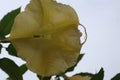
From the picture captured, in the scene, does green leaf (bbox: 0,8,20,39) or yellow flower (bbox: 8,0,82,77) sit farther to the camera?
green leaf (bbox: 0,8,20,39)

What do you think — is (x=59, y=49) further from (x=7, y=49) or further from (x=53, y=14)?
(x=7, y=49)

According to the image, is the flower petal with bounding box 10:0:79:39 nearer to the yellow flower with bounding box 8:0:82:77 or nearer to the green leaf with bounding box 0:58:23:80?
the yellow flower with bounding box 8:0:82:77

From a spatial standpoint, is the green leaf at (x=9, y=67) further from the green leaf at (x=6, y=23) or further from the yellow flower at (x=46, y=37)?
the yellow flower at (x=46, y=37)

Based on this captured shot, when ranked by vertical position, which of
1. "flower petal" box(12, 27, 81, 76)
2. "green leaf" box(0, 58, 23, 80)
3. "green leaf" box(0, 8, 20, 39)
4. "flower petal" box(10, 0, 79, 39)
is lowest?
"green leaf" box(0, 58, 23, 80)

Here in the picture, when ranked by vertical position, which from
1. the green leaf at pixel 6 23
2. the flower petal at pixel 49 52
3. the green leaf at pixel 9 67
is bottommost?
the green leaf at pixel 9 67

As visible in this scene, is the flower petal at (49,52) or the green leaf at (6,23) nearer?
the flower petal at (49,52)

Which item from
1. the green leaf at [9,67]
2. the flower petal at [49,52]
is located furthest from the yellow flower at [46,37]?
the green leaf at [9,67]

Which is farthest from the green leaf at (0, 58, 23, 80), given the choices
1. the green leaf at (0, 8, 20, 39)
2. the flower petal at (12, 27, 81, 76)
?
the flower petal at (12, 27, 81, 76)

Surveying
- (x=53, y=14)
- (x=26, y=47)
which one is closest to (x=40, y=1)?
(x=53, y=14)

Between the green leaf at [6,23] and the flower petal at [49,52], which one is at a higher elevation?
the flower petal at [49,52]
